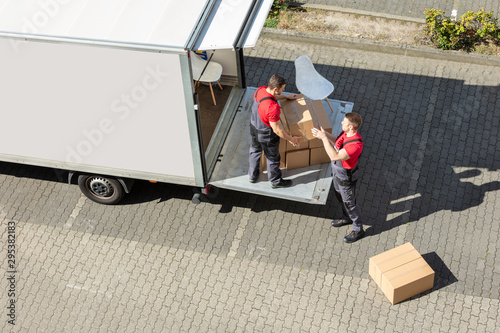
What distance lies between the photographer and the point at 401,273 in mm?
7383

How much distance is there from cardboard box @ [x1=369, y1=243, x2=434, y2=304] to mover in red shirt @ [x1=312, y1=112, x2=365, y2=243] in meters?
0.65

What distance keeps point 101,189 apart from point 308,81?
3614 millimetres

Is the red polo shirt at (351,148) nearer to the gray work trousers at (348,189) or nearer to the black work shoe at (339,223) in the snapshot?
the gray work trousers at (348,189)

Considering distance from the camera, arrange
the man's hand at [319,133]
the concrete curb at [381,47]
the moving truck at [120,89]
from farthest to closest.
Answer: the concrete curb at [381,47]
the man's hand at [319,133]
the moving truck at [120,89]

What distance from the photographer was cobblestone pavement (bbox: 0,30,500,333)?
7547 mm

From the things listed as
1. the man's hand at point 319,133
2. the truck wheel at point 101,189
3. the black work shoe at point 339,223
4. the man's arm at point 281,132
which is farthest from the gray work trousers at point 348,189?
the truck wheel at point 101,189

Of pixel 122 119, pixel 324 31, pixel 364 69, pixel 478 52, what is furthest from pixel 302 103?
pixel 478 52

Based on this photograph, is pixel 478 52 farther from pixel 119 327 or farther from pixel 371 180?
pixel 119 327

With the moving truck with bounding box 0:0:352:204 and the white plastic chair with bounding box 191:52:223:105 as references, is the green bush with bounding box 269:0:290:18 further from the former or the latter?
the moving truck with bounding box 0:0:352:204

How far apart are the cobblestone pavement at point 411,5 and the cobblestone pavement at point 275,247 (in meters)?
2.81

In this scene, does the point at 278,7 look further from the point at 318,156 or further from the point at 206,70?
the point at 318,156

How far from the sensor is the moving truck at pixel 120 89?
259 inches

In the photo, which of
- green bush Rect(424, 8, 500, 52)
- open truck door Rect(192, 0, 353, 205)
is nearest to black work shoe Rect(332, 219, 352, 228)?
open truck door Rect(192, 0, 353, 205)

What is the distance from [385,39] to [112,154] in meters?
6.34
